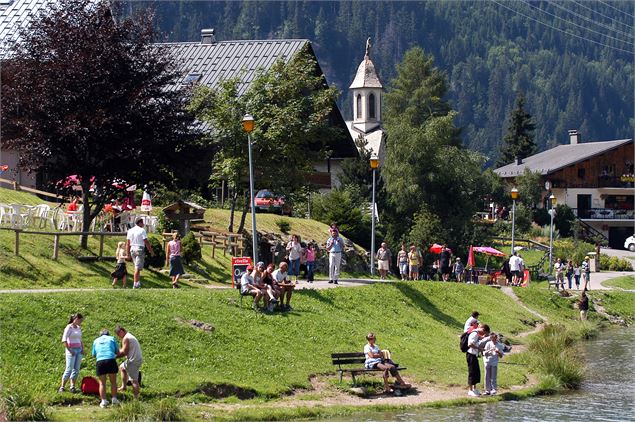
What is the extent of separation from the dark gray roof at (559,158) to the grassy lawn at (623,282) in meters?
35.4

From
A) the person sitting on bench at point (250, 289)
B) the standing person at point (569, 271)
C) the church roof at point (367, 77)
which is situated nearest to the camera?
the person sitting on bench at point (250, 289)

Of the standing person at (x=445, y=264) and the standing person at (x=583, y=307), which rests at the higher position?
the standing person at (x=445, y=264)

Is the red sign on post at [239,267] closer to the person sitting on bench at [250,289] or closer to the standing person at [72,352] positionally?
the person sitting on bench at [250,289]

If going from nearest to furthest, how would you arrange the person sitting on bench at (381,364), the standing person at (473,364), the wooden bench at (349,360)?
the person sitting on bench at (381,364) < the wooden bench at (349,360) < the standing person at (473,364)

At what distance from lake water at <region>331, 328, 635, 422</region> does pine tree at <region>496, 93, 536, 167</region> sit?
86556 mm

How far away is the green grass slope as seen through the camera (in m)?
25.1

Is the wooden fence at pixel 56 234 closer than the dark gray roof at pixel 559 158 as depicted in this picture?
Yes

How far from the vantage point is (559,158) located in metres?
104

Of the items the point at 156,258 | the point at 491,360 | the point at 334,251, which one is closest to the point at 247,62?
the point at 334,251

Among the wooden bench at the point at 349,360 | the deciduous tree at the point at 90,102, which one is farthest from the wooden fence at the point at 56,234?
the wooden bench at the point at 349,360

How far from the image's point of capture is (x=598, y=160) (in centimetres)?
10138

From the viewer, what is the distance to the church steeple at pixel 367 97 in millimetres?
109688

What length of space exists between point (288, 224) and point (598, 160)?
5564 cm

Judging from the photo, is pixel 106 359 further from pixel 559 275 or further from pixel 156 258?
pixel 559 275
